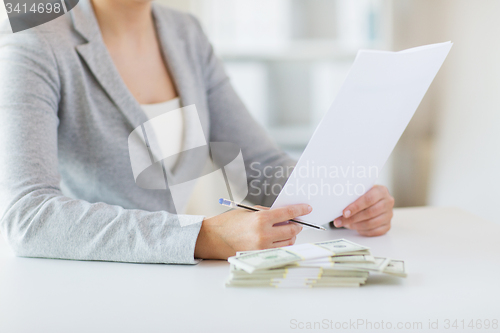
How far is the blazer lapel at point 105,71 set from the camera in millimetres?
1111

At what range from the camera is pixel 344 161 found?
80 cm

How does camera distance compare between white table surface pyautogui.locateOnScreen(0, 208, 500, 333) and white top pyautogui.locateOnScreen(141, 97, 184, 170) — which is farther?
white top pyautogui.locateOnScreen(141, 97, 184, 170)

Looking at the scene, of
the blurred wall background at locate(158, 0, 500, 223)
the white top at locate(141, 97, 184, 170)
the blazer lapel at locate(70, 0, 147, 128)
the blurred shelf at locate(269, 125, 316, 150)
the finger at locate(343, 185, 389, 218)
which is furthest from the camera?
the blurred shelf at locate(269, 125, 316, 150)

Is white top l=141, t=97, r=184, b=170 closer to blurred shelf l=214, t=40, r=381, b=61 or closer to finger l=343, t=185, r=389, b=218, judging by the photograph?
finger l=343, t=185, r=389, b=218

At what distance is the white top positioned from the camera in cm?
123

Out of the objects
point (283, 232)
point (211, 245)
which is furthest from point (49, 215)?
point (283, 232)

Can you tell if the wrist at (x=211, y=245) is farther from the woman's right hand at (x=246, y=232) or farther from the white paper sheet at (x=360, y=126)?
the white paper sheet at (x=360, y=126)

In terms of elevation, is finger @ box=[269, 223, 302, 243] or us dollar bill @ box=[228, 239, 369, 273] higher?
us dollar bill @ box=[228, 239, 369, 273]

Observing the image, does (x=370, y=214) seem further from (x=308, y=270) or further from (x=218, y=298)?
(x=218, y=298)

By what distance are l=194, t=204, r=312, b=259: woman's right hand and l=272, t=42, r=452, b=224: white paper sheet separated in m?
0.03

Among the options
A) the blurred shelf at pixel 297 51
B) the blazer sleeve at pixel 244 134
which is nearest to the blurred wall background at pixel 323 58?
the blurred shelf at pixel 297 51

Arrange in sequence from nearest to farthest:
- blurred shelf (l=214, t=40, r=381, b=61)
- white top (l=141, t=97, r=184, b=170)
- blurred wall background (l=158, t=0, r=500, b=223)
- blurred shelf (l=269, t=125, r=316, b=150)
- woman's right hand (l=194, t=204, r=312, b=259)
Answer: woman's right hand (l=194, t=204, r=312, b=259)
white top (l=141, t=97, r=184, b=170)
blurred wall background (l=158, t=0, r=500, b=223)
blurred shelf (l=214, t=40, r=381, b=61)
blurred shelf (l=269, t=125, r=316, b=150)

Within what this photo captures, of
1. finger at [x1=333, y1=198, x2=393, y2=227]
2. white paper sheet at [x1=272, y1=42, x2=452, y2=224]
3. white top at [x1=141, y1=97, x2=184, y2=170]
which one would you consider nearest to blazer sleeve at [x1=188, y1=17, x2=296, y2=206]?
white top at [x1=141, y1=97, x2=184, y2=170]

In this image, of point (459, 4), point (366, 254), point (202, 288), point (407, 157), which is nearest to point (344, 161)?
point (366, 254)
